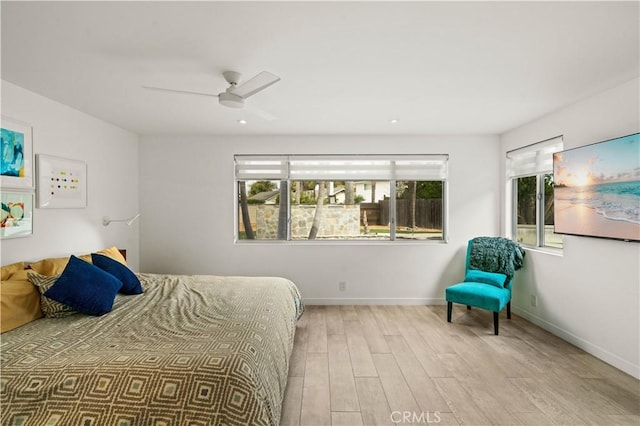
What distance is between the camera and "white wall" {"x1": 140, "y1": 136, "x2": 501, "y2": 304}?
468 cm

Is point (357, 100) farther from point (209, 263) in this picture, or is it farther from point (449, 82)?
point (209, 263)

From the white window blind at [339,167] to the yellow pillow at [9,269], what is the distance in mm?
2596

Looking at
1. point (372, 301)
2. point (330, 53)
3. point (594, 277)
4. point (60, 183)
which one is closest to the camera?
point (330, 53)

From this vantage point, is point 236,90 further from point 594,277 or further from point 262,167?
point 594,277

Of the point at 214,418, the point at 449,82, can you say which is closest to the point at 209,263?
the point at 214,418

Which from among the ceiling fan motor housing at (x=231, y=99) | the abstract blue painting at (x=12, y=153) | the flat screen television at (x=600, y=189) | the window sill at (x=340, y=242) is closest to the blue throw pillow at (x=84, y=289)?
the abstract blue painting at (x=12, y=153)

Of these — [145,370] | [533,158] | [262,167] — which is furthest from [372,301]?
[145,370]

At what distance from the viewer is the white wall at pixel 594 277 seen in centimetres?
274

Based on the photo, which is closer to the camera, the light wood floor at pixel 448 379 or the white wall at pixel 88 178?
the light wood floor at pixel 448 379

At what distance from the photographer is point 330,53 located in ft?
7.29

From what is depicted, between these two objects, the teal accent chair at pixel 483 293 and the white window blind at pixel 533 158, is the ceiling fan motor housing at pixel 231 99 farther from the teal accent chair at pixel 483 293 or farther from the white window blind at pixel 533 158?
the white window blind at pixel 533 158

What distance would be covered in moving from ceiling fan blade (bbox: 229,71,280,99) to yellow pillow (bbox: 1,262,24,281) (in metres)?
2.18

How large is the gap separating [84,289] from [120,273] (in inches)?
22.0

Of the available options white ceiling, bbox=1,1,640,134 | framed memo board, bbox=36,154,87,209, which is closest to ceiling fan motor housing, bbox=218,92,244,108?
white ceiling, bbox=1,1,640,134
